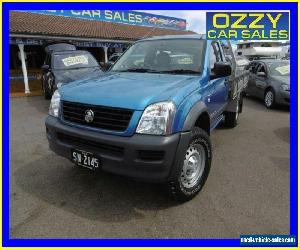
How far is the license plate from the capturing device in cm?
301

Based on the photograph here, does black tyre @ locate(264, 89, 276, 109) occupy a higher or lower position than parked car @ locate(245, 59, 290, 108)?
lower

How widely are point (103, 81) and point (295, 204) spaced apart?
2710 millimetres

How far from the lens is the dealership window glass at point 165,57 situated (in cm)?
398

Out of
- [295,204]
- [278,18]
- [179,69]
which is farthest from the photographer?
[278,18]

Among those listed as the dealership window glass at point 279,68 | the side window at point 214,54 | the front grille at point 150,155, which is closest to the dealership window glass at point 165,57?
the side window at point 214,54

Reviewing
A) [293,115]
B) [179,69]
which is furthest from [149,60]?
[293,115]

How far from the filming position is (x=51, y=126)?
Answer: 3.43 metres

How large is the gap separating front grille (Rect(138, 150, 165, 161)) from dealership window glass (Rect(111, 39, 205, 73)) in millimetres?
1551

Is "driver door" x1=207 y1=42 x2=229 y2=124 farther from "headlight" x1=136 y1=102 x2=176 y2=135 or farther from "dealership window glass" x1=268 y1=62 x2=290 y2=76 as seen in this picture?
"dealership window glass" x1=268 y1=62 x2=290 y2=76

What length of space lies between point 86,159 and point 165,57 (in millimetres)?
1956

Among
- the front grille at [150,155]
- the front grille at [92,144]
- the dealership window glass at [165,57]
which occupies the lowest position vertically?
the front grille at [150,155]

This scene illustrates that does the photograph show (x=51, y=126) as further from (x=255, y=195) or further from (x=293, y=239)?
(x=293, y=239)

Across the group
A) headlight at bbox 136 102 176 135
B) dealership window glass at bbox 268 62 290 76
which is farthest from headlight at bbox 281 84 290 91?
headlight at bbox 136 102 176 135

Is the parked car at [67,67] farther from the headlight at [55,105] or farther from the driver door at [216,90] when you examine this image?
the headlight at [55,105]
